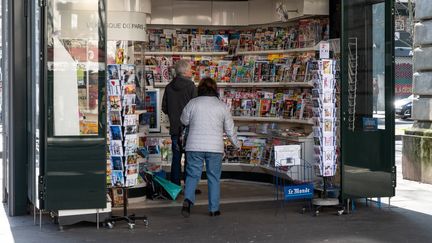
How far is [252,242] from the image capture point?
25.3 feet

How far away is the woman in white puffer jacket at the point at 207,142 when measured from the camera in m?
9.20

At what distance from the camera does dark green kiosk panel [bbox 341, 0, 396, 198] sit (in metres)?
9.32

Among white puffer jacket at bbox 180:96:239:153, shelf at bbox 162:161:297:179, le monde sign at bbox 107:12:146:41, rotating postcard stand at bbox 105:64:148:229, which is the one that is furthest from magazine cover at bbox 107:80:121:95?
shelf at bbox 162:161:297:179

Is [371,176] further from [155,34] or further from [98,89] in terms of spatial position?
[155,34]

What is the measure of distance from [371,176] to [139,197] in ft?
10.2

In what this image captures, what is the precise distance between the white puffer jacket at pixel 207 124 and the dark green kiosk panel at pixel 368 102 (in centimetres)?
144

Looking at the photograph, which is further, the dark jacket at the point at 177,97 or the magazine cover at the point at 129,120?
the dark jacket at the point at 177,97

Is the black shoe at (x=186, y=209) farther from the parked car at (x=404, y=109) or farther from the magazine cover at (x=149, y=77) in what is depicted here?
the parked car at (x=404, y=109)

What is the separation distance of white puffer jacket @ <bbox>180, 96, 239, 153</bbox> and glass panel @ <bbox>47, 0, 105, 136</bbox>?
1.41 metres

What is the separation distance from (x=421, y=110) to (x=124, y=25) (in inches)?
214

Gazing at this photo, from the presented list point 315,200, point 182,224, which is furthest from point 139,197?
point 315,200

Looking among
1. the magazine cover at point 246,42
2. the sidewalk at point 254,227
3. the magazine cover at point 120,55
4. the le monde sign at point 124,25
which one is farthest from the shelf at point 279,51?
the magazine cover at point 120,55

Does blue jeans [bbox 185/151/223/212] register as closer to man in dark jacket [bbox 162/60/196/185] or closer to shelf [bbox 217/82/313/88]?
man in dark jacket [bbox 162/60/196/185]

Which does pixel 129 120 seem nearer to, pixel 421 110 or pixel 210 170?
pixel 210 170
